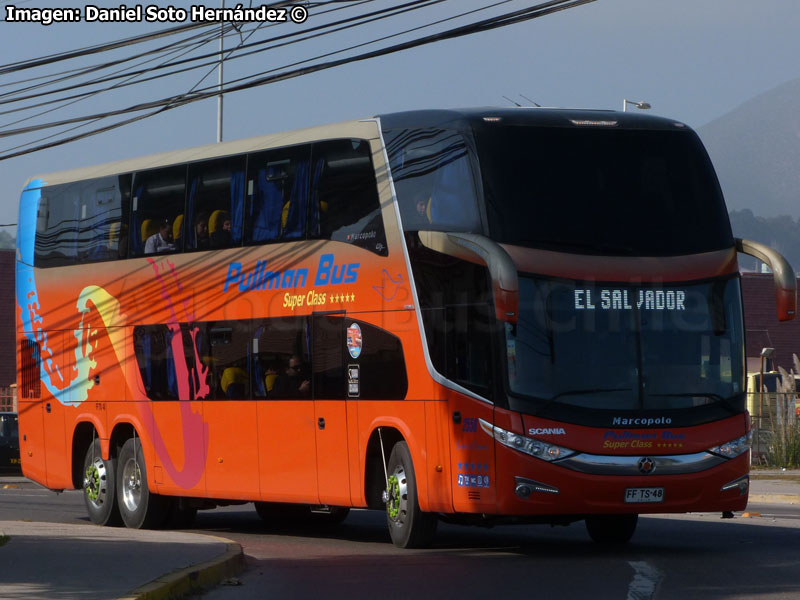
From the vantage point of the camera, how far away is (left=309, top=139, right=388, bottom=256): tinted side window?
1582 centimetres

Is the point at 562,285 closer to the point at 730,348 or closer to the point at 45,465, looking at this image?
the point at 730,348

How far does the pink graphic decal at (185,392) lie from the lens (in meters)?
18.7

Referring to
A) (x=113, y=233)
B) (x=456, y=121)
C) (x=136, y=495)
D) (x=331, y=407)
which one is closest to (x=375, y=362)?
(x=331, y=407)

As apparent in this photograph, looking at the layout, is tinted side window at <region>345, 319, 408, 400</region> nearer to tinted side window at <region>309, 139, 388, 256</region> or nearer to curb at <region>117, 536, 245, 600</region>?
tinted side window at <region>309, 139, 388, 256</region>

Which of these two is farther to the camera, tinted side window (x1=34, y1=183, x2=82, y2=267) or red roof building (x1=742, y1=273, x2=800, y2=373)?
red roof building (x1=742, y1=273, x2=800, y2=373)

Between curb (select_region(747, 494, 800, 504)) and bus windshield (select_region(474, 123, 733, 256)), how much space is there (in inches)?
396

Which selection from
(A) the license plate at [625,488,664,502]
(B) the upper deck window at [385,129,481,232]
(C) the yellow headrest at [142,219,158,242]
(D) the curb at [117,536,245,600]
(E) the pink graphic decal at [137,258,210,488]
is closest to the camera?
(D) the curb at [117,536,245,600]

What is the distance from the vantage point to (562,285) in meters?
14.4

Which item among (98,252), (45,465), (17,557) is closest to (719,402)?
(17,557)

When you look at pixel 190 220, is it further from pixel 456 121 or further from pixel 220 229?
pixel 456 121

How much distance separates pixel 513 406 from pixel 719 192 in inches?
128

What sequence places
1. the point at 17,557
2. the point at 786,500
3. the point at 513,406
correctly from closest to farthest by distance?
the point at 17,557, the point at 513,406, the point at 786,500

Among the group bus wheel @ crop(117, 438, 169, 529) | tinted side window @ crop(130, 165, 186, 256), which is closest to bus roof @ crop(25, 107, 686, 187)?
tinted side window @ crop(130, 165, 186, 256)

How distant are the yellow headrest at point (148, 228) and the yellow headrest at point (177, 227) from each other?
422 millimetres
